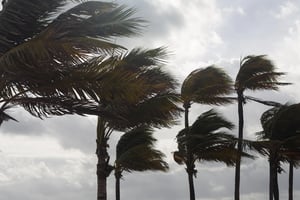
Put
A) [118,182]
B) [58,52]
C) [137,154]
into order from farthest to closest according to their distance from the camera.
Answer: [118,182] < [137,154] < [58,52]

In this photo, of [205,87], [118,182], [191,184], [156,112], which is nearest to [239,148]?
[191,184]

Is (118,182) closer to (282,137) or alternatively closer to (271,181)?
(282,137)

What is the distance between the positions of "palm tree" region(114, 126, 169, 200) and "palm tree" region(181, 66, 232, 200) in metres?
3.32

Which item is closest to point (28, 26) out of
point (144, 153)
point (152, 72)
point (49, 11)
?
point (49, 11)

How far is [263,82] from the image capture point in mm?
26953

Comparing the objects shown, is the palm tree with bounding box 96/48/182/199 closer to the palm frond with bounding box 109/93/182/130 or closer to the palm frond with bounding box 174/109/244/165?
the palm frond with bounding box 109/93/182/130

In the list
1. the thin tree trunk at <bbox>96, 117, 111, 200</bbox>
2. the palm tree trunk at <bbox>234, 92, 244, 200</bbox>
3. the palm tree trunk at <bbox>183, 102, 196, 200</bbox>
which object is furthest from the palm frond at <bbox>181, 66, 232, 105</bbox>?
the thin tree trunk at <bbox>96, 117, 111, 200</bbox>

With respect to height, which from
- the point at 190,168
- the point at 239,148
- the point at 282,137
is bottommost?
the point at 190,168

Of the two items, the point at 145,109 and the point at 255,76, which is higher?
the point at 255,76

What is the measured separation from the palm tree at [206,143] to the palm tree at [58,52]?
13.5 metres

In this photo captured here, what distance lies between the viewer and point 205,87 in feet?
86.4

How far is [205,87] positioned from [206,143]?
290 cm

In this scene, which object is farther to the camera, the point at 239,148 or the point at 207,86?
the point at 207,86

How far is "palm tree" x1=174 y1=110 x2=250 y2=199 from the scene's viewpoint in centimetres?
2455
